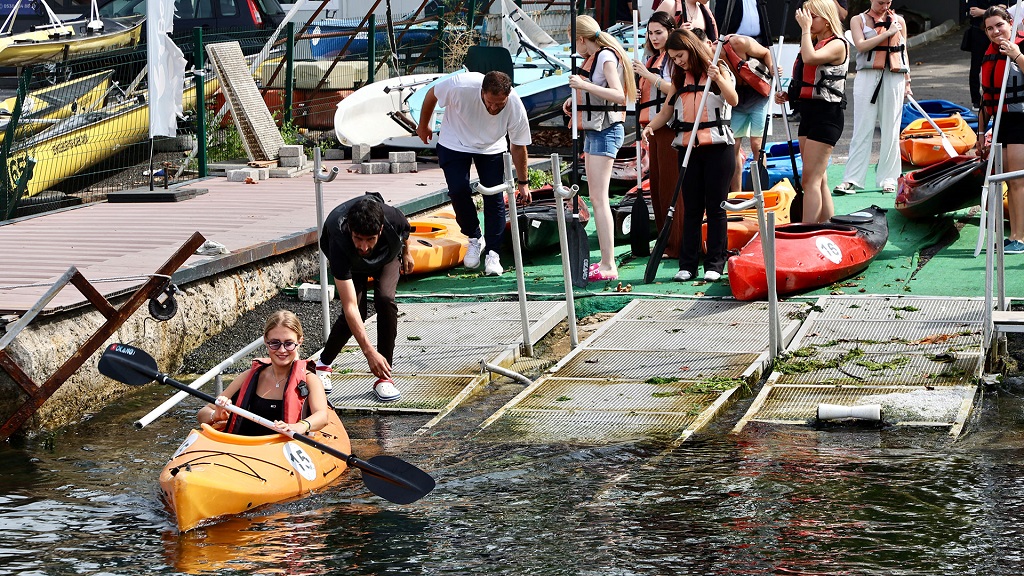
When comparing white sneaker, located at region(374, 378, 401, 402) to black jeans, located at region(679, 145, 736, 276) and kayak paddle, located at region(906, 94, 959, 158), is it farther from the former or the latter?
kayak paddle, located at region(906, 94, 959, 158)

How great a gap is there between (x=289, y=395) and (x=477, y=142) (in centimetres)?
405

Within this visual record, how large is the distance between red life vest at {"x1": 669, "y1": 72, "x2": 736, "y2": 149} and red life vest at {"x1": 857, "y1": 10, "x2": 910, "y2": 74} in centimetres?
283

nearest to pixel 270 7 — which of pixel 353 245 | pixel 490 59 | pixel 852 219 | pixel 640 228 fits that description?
pixel 490 59

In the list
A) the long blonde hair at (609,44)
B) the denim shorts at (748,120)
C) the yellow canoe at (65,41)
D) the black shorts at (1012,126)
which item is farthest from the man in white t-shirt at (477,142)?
the yellow canoe at (65,41)

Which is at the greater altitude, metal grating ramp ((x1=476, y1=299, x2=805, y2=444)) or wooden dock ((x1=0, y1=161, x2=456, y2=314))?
wooden dock ((x1=0, y1=161, x2=456, y2=314))

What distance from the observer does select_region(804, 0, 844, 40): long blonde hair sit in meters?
10.0

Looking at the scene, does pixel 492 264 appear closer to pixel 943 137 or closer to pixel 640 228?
pixel 640 228

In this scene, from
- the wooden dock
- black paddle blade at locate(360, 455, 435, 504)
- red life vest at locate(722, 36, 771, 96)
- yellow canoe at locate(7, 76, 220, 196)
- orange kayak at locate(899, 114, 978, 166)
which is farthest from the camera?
orange kayak at locate(899, 114, 978, 166)

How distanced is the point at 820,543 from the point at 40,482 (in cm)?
390

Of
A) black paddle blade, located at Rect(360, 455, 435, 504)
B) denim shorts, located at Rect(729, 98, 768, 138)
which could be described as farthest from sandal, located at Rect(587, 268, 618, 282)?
black paddle blade, located at Rect(360, 455, 435, 504)

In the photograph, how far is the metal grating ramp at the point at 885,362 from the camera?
7031 mm

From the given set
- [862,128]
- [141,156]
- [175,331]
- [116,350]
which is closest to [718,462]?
[116,350]

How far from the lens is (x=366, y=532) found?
5801 millimetres

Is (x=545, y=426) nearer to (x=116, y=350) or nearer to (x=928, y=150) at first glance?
(x=116, y=350)
